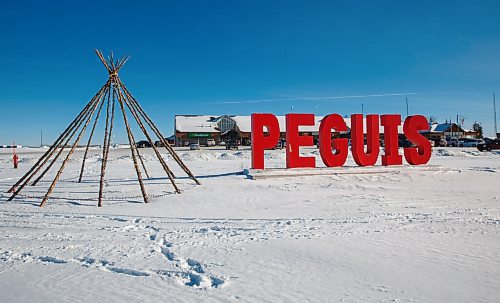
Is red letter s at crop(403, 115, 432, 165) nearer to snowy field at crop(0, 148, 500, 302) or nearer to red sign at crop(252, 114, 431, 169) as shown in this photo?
red sign at crop(252, 114, 431, 169)

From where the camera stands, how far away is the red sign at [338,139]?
48.8 ft

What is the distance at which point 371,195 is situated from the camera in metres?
11.3

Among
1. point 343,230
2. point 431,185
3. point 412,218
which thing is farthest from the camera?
point 431,185

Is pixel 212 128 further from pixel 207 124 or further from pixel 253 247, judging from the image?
pixel 253 247

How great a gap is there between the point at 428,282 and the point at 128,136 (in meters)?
9.57

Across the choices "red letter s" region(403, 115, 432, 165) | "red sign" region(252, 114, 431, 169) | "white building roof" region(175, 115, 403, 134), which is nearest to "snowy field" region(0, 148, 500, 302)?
"red sign" region(252, 114, 431, 169)

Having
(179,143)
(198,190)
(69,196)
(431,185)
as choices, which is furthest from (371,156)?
(179,143)

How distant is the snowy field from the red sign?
Result: 151 inches

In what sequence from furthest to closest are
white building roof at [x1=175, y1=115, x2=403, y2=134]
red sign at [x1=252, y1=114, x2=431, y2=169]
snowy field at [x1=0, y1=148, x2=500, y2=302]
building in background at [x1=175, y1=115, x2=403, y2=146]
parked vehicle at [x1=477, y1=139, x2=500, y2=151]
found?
white building roof at [x1=175, y1=115, x2=403, y2=134] < building in background at [x1=175, y1=115, x2=403, y2=146] < parked vehicle at [x1=477, y1=139, x2=500, y2=151] < red sign at [x1=252, y1=114, x2=431, y2=169] < snowy field at [x1=0, y1=148, x2=500, y2=302]

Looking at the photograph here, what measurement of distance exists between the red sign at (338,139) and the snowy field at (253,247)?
383 cm

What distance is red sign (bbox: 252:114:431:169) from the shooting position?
14875mm

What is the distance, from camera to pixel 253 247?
234 inches

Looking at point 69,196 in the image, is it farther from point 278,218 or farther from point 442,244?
point 442,244

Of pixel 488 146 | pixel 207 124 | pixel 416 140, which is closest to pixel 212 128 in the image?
pixel 207 124
